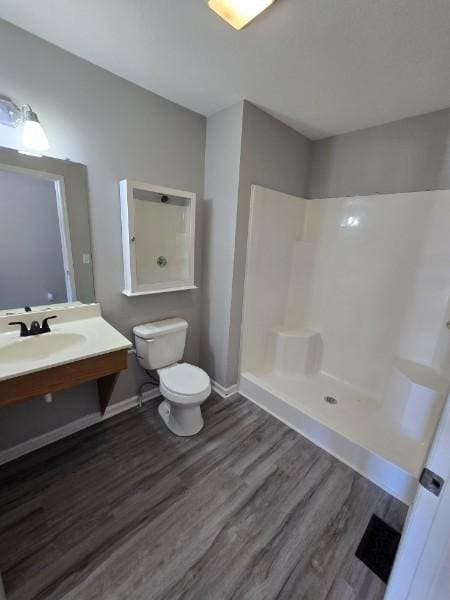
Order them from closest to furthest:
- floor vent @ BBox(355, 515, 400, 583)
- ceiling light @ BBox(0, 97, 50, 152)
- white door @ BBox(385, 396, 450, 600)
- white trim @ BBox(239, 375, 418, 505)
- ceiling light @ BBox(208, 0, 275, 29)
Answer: white door @ BBox(385, 396, 450, 600) < ceiling light @ BBox(208, 0, 275, 29) < floor vent @ BBox(355, 515, 400, 583) < ceiling light @ BBox(0, 97, 50, 152) < white trim @ BBox(239, 375, 418, 505)

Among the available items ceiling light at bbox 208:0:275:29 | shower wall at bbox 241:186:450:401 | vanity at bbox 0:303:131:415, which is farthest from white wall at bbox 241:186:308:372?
vanity at bbox 0:303:131:415

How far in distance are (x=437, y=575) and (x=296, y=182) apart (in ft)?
8.18

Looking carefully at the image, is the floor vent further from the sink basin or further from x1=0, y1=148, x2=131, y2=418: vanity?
the sink basin

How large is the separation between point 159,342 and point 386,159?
227cm

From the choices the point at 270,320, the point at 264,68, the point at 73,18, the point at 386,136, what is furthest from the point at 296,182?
the point at 73,18

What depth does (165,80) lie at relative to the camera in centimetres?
162

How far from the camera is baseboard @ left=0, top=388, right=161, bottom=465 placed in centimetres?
159

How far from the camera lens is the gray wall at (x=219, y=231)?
1.93 meters

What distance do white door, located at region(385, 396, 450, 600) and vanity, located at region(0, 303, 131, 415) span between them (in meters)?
1.28

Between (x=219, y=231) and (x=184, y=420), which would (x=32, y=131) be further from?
(x=184, y=420)

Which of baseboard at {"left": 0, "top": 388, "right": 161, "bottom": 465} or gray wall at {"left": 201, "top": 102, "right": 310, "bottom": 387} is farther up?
gray wall at {"left": 201, "top": 102, "right": 310, "bottom": 387}

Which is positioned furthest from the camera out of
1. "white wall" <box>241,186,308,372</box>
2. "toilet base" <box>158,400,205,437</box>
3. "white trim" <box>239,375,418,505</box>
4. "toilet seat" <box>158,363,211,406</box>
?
"white wall" <box>241,186,308,372</box>

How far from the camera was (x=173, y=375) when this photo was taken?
191 centimetres

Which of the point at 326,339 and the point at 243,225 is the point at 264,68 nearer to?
the point at 243,225
